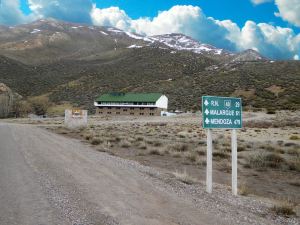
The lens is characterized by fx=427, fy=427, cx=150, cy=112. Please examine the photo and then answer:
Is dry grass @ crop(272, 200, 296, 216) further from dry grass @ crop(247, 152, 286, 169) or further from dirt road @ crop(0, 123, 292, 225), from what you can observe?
dry grass @ crop(247, 152, 286, 169)

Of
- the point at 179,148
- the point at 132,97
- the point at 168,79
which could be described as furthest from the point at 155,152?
the point at 168,79

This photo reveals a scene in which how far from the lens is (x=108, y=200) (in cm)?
866

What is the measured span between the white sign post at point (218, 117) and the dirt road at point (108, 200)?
0.61m

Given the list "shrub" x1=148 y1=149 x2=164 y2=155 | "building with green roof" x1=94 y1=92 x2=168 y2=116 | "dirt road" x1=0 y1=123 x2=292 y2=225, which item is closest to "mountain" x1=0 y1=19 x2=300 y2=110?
"building with green roof" x1=94 y1=92 x2=168 y2=116

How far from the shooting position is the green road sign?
10141mm

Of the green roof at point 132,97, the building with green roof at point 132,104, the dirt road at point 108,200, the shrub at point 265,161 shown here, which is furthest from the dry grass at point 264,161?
the green roof at point 132,97

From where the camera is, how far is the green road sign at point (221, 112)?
10.1 m

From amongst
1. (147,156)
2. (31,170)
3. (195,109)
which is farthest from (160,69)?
(31,170)

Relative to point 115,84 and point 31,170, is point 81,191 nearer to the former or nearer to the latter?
point 31,170

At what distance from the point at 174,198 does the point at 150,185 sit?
166cm

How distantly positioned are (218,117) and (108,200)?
11.3 feet

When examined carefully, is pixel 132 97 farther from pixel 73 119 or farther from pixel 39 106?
pixel 73 119

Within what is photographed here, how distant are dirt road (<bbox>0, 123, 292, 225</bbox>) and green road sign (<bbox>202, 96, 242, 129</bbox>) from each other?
1.69 metres

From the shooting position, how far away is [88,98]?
383ft
